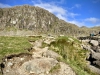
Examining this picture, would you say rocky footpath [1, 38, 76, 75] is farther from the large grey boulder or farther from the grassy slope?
the grassy slope

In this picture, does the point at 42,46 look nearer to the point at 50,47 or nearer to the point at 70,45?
the point at 50,47

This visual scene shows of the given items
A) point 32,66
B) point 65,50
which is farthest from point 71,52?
point 32,66

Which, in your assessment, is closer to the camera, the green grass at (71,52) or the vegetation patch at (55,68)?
the vegetation patch at (55,68)

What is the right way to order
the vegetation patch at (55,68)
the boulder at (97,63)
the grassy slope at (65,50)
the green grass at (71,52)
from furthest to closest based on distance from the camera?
the boulder at (97,63) < the green grass at (71,52) < the grassy slope at (65,50) < the vegetation patch at (55,68)

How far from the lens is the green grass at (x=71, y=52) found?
51.1ft

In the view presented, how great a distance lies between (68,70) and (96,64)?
562 cm

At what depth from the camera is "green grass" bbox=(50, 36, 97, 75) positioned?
1558 centimetres

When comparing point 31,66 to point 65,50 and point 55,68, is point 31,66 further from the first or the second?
point 65,50

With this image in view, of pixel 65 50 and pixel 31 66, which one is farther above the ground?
pixel 65 50

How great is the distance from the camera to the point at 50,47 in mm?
17375

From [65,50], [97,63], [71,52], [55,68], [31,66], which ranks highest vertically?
[65,50]

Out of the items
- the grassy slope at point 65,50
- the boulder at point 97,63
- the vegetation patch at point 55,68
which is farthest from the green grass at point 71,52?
the vegetation patch at point 55,68

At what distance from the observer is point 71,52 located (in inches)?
698

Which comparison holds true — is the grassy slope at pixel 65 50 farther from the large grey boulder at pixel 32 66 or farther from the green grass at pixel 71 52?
the large grey boulder at pixel 32 66
